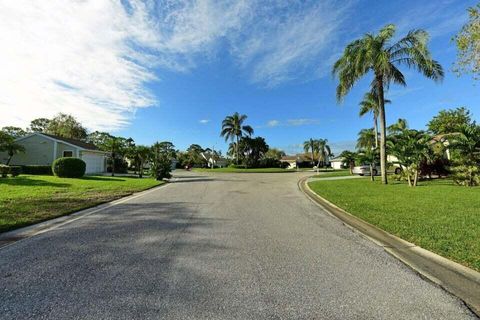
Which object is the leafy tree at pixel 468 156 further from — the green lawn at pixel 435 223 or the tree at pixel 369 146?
the green lawn at pixel 435 223

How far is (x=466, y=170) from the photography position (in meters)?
17.0

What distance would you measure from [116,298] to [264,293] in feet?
5.34

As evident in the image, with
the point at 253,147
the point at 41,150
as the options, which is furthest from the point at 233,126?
the point at 41,150

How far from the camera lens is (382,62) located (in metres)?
17.5

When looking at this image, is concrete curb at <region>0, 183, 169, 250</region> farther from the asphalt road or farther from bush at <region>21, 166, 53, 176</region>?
bush at <region>21, 166, 53, 176</region>

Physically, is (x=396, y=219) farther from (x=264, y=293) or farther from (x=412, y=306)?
(x=264, y=293)

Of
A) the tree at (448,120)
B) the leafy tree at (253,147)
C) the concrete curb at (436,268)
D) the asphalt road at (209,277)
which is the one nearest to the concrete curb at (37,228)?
the asphalt road at (209,277)

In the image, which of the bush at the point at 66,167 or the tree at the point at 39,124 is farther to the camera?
the tree at the point at 39,124

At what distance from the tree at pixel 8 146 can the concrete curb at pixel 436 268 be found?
3048cm

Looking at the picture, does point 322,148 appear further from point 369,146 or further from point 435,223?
point 435,223

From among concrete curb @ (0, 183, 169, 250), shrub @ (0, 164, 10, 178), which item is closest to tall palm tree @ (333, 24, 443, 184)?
concrete curb @ (0, 183, 169, 250)

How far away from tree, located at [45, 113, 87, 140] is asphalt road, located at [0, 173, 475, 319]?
5360cm

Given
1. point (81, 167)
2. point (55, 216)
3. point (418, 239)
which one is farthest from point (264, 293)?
point (81, 167)

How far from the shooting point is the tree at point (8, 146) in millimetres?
24836
